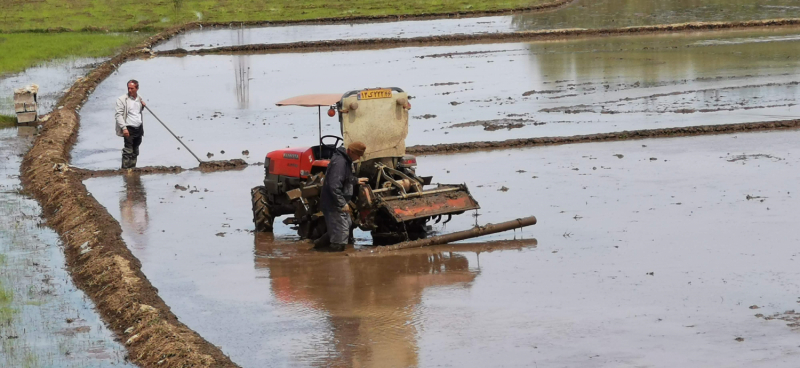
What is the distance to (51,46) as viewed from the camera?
40875 mm

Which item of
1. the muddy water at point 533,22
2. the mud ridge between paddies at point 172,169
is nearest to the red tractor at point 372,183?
the mud ridge between paddies at point 172,169

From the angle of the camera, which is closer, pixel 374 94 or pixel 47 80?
pixel 374 94

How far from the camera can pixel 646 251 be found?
11.4 m

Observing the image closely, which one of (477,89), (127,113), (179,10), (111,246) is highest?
(179,10)

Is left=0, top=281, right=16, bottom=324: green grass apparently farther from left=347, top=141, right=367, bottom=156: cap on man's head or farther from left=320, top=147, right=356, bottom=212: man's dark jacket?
left=347, top=141, right=367, bottom=156: cap on man's head

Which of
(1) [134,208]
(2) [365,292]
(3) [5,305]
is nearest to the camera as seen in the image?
(2) [365,292]

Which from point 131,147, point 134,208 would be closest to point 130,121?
point 131,147

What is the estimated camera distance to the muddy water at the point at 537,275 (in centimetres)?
858

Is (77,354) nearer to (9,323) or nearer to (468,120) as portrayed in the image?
(9,323)

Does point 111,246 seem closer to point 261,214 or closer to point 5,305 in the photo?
point 5,305

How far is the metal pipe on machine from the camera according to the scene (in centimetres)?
1216

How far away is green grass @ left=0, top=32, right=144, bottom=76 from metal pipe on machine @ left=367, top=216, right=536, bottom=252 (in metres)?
24.8

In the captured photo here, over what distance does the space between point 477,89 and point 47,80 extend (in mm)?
13773

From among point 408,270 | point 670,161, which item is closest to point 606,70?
point 670,161
